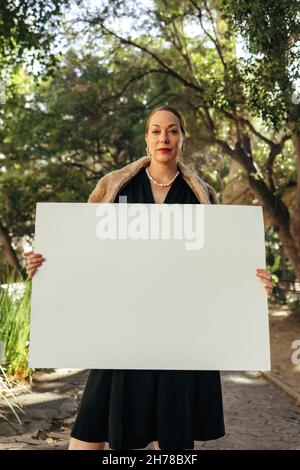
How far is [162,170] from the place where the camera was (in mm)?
2885

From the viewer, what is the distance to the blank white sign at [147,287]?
2600 millimetres

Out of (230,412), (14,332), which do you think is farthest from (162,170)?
(14,332)

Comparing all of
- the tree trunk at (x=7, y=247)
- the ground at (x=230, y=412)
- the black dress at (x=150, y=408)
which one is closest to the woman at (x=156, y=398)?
the black dress at (x=150, y=408)

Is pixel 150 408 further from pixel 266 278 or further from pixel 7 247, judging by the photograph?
pixel 7 247

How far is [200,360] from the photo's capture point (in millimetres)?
2592

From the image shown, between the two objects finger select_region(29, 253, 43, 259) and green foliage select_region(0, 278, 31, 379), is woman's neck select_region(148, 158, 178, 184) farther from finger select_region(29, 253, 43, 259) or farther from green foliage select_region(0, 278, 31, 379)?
green foliage select_region(0, 278, 31, 379)

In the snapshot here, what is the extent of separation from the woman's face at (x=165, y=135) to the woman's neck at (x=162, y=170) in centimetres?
6

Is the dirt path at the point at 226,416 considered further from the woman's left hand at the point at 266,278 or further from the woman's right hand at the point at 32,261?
the woman's left hand at the point at 266,278

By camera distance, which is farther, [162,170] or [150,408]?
[162,170]

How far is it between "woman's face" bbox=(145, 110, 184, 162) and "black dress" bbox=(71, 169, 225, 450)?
1066 mm

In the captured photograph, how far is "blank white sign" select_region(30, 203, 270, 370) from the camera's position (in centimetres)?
260

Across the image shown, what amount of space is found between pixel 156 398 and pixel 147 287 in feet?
1.87

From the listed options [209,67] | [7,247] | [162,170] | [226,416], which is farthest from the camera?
[7,247]

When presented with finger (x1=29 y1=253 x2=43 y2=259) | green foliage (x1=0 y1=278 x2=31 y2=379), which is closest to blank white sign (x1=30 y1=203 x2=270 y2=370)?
finger (x1=29 y1=253 x2=43 y2=259)
